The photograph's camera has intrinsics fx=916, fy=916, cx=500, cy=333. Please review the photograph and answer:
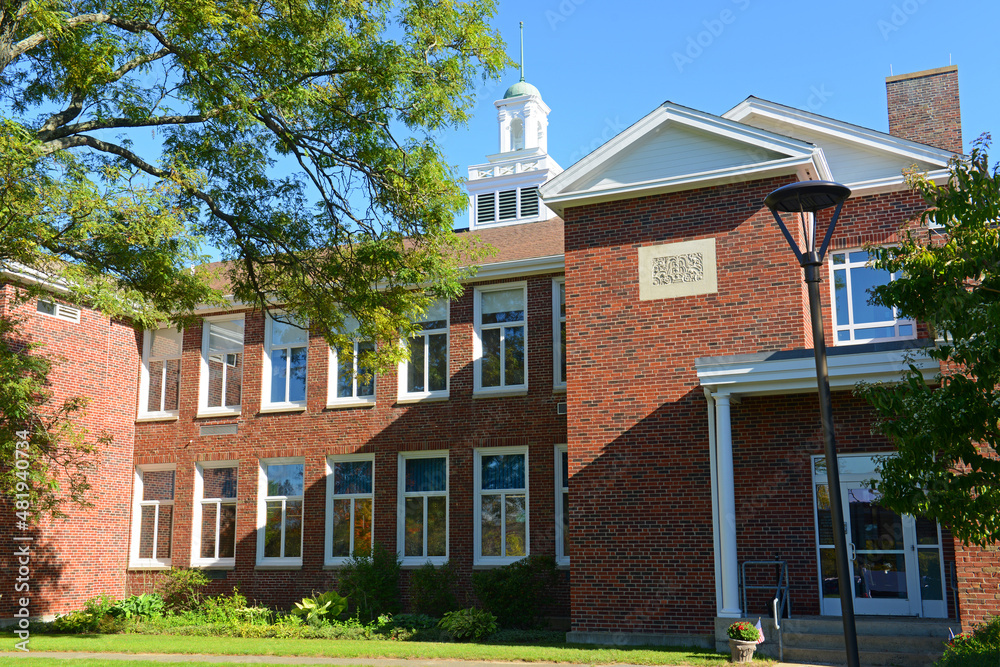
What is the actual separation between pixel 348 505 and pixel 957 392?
15322 millimetres

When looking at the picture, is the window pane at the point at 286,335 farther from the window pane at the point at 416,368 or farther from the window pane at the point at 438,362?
the window pane at the point at 438,362

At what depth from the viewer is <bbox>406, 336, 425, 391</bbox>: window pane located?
20.6 metres

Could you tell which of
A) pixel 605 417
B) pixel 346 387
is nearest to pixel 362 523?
pixel 346 387

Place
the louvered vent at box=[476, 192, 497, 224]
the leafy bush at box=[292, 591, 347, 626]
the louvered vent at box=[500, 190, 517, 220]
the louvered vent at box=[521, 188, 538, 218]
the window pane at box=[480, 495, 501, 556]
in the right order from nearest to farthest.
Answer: the leafy bush at box=[292, 591, 347, 626] < the window pane at box=[480, 495, 501, 556] < the louvered vent at box=[521, 188, 538, 218] < the louvered vent at box=[500, 190, 517, 220] < the louvered vent at box=[476, 192, 497, 224]

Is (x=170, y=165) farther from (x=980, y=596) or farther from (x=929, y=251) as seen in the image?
(x=980, y=596)

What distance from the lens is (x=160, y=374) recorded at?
23.1 metres

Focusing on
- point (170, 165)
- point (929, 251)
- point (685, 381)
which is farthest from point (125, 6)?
point (685, 381)

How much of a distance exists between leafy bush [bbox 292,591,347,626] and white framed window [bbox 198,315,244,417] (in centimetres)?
542

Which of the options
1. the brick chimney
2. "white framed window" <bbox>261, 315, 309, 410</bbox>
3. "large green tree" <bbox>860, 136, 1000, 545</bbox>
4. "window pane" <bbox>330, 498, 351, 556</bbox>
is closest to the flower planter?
"large green tree" <bbox>860, 136, 1000, 545</bbox>

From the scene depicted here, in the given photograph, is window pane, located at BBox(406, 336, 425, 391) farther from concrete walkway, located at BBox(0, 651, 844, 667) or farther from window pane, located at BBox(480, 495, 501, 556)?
concrete walkway, located at BBox(0, 651, 844, 667)

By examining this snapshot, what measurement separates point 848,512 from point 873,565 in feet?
2.83

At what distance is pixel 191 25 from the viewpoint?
32.7 ft

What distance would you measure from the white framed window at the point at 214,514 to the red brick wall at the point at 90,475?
1932mm

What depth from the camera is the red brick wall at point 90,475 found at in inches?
792
